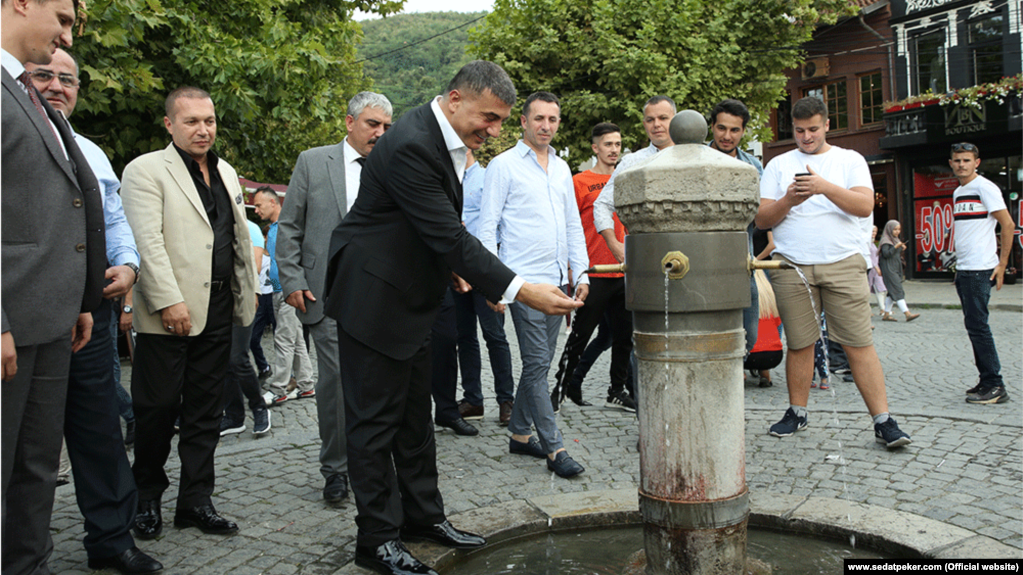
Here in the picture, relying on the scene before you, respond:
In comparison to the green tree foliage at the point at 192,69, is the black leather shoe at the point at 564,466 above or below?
below

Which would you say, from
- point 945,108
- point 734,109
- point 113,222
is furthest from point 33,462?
point 945,108

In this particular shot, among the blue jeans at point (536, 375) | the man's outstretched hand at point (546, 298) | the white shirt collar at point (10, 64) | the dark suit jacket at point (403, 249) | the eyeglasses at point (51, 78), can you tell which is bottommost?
the blue jeans at point (536, 375)

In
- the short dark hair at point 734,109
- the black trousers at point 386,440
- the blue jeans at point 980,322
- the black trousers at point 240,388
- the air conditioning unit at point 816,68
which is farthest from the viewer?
the air conditioning unit at point 816,68

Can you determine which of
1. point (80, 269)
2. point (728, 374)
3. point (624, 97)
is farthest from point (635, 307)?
point (624, 97)

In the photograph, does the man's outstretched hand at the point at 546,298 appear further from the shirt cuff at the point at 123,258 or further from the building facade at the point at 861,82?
the building facade at the point at 861,82

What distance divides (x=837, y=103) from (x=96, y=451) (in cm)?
2906

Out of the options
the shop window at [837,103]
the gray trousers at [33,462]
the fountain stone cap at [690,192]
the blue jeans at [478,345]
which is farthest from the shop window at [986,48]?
the gray trousers at [33,462]

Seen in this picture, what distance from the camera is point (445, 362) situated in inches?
243

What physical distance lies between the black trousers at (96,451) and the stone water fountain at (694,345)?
2.23m

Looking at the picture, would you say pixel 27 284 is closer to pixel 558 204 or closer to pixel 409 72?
pixel 558 204

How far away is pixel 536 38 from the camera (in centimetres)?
2286

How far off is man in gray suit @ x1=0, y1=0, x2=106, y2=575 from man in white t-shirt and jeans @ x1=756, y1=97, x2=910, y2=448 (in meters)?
3.93

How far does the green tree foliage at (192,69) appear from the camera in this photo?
8703 mm

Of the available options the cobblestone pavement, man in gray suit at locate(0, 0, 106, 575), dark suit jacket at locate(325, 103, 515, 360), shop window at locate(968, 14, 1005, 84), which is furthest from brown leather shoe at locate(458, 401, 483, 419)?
shop window at locate(968, 14, 1005, 84)
